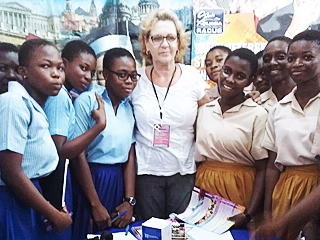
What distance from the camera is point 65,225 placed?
1681mm

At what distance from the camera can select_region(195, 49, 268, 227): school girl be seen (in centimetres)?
195

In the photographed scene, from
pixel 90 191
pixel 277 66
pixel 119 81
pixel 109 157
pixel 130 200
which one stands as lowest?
pixel 130 200

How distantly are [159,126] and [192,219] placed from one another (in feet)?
1.98

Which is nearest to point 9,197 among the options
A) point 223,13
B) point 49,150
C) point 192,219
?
point 49,150

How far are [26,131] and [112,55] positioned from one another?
2.49 feet

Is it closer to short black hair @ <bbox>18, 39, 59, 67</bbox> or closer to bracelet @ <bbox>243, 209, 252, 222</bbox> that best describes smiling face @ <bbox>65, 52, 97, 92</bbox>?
short black hair @ <bbox>18, 39, 59, 67</bbox>

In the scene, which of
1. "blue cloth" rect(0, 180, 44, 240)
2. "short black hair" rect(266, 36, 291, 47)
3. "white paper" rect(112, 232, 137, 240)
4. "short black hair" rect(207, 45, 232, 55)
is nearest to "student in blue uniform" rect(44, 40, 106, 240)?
"blue cloth" rect(0, 180, 44, 240)

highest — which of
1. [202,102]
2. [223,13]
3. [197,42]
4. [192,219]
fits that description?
[223,13]

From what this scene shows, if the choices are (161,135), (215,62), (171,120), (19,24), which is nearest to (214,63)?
(215,62)

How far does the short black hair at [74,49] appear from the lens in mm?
1788

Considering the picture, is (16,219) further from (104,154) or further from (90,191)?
(104,154)

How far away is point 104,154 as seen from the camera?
1960 millimetres

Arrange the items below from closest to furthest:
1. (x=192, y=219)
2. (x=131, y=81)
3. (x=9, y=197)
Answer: (x=9, y=197) → (x=192, y=219) → (x=131, y=81)

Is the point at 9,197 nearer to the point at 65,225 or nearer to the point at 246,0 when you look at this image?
the point at 65,225
